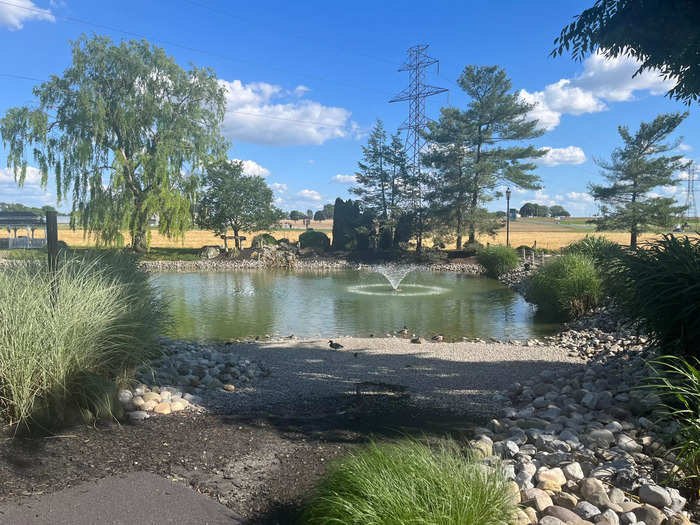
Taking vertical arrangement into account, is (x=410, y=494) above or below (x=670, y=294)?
below

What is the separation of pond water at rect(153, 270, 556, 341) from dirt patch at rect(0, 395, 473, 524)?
9.89ft

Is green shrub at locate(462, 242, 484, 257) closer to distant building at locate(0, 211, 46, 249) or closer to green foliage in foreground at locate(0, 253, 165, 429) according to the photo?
distant building at locate(0, 211, 46, 249)

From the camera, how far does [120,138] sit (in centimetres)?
2250

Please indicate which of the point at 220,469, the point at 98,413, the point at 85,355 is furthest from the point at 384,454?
the point at 85,355

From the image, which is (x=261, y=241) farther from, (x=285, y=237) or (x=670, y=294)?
(x=670, y=294)

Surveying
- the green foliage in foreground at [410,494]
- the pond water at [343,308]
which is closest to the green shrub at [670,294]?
the green foliage in foreground at [410,494]

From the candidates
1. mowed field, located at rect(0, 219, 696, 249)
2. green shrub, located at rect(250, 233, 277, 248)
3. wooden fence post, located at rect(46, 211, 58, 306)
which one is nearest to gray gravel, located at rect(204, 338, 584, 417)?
wooden fence post, located at rect(46, 211, 58, 306)

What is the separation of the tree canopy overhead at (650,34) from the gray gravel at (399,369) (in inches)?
151

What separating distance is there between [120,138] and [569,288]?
68.2 ft

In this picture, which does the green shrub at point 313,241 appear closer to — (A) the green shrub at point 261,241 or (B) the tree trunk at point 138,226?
(A) the green shrub at point 261,241

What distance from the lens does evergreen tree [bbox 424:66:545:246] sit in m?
25.3

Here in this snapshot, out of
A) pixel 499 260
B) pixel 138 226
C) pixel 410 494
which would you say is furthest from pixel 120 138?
pixel 410 494

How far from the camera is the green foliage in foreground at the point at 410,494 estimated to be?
2008mm

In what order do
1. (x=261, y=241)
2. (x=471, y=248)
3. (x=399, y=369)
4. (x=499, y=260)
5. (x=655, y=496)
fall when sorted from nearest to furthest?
(x=655, y=496)
(x=399, y=369)
(x=499, y=260)
(x=471, y=248)
(x=261, y=241)
